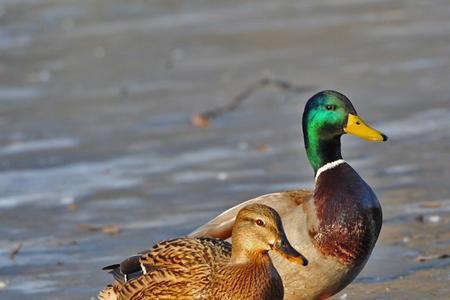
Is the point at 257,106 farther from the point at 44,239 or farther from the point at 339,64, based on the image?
the point at 44,239

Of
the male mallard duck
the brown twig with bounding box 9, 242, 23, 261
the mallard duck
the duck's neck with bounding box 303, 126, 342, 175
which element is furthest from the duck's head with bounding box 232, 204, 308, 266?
the brown twig with bounding box 9, 242, 23, 261

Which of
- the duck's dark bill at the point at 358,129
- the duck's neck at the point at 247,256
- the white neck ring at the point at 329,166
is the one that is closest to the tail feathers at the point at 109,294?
the duck's neck at the point at 247,256

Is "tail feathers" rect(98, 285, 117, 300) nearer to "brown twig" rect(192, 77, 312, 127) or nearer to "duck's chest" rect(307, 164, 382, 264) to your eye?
"duck's chest" rect(307, 164, 382, 264)

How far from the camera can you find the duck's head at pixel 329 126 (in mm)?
7355

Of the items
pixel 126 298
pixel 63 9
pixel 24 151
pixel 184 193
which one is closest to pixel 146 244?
pixel 184 193

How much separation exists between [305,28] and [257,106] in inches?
154

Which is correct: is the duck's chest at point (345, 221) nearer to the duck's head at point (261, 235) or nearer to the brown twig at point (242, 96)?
the duck's head at point (261, 235)

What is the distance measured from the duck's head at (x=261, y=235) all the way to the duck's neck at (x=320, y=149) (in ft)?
4.61

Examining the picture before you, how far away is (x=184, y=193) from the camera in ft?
32.7

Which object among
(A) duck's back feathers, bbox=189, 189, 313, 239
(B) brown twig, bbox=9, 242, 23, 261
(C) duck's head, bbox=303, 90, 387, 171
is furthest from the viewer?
(B) brown twig, bbox=9, 242, 23, 261

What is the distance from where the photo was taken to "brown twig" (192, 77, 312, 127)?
40.8ft

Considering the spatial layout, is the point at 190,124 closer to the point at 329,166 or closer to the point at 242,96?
the point at 242,96

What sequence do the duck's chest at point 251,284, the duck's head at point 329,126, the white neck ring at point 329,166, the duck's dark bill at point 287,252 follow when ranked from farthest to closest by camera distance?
the duck's head at point 329,126 → the white neck ring at point 329,166 → the duck's chest at point 251,284 → the duck's dark bill at point 287,252

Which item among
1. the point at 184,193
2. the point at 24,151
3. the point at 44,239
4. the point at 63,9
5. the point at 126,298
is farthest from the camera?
the point at 63,9
